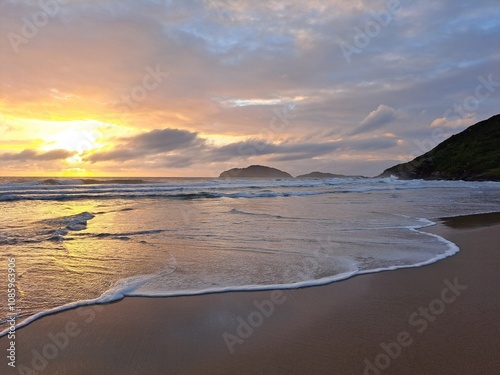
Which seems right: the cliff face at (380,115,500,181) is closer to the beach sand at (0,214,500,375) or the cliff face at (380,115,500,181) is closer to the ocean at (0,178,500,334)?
the ocean at (0,178,500,334)

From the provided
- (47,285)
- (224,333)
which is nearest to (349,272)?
(224,333)

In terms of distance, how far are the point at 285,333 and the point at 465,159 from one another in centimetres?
9048

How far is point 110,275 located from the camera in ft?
20.2

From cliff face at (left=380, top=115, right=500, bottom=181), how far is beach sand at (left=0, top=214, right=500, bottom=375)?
6829cm

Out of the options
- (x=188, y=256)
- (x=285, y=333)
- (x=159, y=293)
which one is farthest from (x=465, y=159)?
(x=285, y=333)

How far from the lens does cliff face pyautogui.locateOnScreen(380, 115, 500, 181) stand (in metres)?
70.8

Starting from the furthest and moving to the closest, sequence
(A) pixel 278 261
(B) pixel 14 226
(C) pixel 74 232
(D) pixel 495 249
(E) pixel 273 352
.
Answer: (B) pixel 14 226 < (C) pixel 74 232 < (D) pixel 495 249 < (A) pixel 278 261 < (E) pixel 273 352

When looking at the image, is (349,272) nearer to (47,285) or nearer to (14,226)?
(47,285)

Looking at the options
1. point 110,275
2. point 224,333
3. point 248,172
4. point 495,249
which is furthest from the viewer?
point 248,172

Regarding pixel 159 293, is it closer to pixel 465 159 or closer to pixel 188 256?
pixel 188 256

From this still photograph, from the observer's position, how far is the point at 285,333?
3.94 meters

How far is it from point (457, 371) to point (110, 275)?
508cm

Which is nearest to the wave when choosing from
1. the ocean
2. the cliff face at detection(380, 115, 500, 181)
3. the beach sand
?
the ocean

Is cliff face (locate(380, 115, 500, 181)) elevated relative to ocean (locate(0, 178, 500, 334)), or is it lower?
elevated
